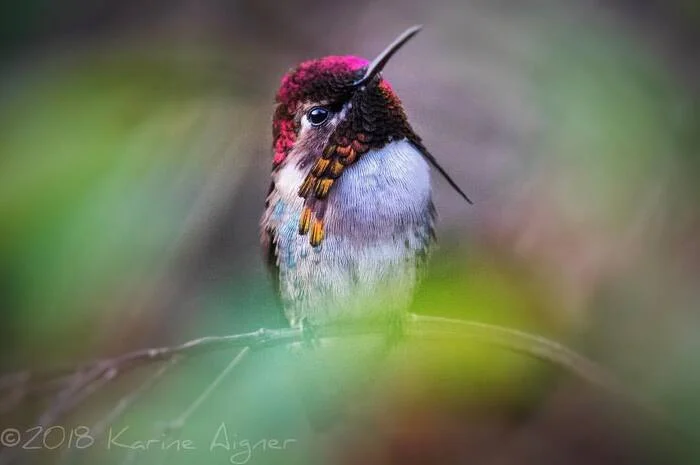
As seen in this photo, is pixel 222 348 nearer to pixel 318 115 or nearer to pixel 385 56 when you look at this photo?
pixel 318 115

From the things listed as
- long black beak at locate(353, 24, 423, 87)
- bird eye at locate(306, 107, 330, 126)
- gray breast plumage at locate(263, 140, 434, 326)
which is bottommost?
gray breast plumage at locate(263, 140, 434, 326)

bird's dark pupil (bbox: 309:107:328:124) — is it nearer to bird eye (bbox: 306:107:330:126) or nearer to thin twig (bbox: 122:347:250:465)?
bird eye (bbox: 306:107:330:126)

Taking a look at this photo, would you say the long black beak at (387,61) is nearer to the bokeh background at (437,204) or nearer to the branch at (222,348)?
the bokeh background at (437,204)

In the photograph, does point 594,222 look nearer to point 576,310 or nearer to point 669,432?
point 576,310

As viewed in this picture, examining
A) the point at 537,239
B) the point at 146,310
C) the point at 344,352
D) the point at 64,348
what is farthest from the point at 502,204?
the point at 64,348

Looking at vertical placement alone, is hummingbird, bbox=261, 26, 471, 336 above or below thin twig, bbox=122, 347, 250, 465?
above

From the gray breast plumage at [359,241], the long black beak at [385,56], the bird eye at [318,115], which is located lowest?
the gray breast plumage at [359,241]

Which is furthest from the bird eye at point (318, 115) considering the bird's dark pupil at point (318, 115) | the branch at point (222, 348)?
the branch at point (222, 348)

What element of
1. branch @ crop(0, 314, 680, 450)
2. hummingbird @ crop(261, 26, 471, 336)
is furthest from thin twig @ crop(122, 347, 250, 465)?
hummingbird @ crop(261, 26, 471, 336)
